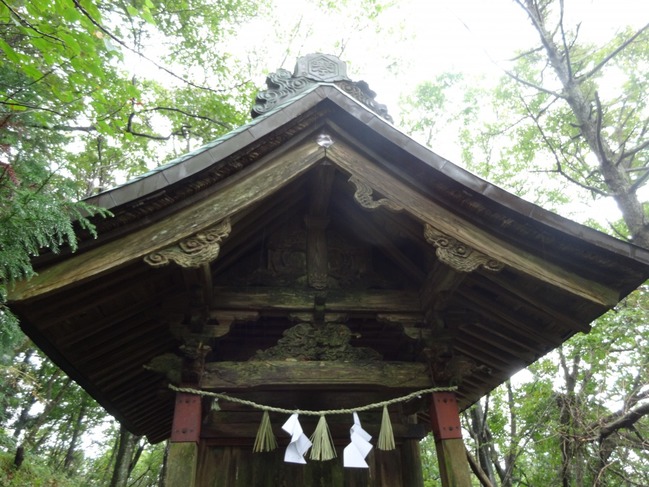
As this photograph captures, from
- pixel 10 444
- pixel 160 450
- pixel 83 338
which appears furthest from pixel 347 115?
pixel 160 450

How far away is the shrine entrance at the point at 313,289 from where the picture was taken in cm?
338

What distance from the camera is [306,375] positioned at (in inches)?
155

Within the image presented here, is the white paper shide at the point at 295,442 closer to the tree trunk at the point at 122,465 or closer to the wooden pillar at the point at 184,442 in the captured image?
the wooden pillar at the point at 184,442

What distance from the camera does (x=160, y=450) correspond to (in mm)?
21953

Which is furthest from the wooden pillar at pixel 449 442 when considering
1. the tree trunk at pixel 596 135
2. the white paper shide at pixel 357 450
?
the tree trunk at pixel 596 135

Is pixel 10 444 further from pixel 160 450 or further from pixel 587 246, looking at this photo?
pixel 160 450

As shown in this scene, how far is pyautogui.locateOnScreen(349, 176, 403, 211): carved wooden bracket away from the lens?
11.7 feet

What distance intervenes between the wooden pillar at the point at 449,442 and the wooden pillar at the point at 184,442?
2.00m

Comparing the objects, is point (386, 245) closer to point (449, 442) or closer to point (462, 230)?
point (462, 230)

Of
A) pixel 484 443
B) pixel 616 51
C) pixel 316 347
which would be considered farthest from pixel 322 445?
pixel 484 443

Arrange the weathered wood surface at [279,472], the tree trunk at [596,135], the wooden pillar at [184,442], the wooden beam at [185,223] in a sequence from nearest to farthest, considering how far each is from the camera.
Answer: the wooden beam at [185,223], the wooden pillar at [184,442], the weathered wood surface at [279,472], the tree trunk at [596,135]

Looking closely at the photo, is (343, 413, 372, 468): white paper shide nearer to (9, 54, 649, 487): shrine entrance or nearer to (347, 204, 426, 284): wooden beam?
(9, 54, 649, 487): shrine entrance

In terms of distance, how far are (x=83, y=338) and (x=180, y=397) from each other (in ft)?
3.27

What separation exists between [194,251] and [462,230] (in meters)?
2.11
